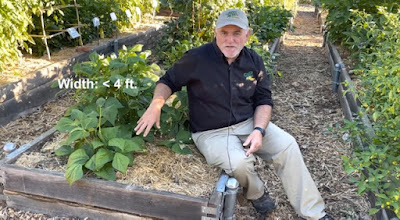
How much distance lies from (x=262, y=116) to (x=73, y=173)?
1.31 metres

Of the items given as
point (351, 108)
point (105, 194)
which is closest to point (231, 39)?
point (105, 194)

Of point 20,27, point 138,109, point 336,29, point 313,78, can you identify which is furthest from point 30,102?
point 336,29

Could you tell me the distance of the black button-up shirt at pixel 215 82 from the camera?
8.34 ft

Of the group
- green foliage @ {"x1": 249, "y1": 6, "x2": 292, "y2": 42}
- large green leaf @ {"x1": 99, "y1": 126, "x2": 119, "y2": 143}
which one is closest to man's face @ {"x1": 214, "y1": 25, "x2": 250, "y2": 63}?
large green leaf @ {"x1": 99, "y1": 126, "x2": 119, "y2": 143}

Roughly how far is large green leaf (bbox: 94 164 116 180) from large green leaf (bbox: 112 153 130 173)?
105 millimetres

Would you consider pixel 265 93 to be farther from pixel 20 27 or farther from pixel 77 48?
pixel 77 48

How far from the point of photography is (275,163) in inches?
98.4

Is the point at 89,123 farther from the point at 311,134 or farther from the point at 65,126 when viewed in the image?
the point at 311,134

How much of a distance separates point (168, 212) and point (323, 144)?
2043 millimetres

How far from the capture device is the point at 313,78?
5848mm

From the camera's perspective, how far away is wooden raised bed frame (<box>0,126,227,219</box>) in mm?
2221

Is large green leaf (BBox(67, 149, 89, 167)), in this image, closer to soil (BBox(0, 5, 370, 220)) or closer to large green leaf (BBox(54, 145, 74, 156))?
large green leaf (BBox(54, 145, 74, 156))

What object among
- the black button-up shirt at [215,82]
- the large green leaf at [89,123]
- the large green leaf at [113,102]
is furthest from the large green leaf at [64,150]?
the black button-up shirt at [215,82]

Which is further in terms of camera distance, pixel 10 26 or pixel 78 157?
pixel 10 26
